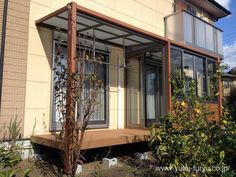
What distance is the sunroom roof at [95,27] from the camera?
5967mm

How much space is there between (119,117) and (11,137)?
372 centimetres

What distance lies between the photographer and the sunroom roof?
19.6ft

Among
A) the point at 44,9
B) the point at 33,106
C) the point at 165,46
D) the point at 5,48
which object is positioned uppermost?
the point at 44,9

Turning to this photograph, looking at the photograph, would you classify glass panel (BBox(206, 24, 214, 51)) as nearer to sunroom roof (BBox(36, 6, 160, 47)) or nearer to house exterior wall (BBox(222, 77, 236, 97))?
sunroom roof (BBox(36, 6, 160, 47))

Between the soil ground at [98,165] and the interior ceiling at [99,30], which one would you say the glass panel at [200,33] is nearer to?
the interior ceiling at [99,30]

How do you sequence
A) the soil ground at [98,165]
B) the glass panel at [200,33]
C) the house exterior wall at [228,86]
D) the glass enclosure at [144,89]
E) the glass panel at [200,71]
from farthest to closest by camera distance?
the house exterior wall at [228,86], the glass panel at [200,33], the glass panel at [200,71], the glass enclosure at [144,89], the soil ground at [98,165]

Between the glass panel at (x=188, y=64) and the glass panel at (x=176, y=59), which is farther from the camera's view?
the glass panel at (x=188, y=64)

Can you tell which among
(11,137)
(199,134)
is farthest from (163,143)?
(11,137)

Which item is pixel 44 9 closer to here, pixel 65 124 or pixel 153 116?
pixel 65 124

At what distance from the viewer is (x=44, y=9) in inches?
264

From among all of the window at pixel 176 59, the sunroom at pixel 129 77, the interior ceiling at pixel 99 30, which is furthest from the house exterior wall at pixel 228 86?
the interior ceiling at pixel 99 30

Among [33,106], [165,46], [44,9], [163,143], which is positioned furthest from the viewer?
[165,46]

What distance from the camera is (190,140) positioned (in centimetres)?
418

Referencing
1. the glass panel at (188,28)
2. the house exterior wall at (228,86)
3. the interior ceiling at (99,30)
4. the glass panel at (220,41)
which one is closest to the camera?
the interior ceiling at (99,30)
